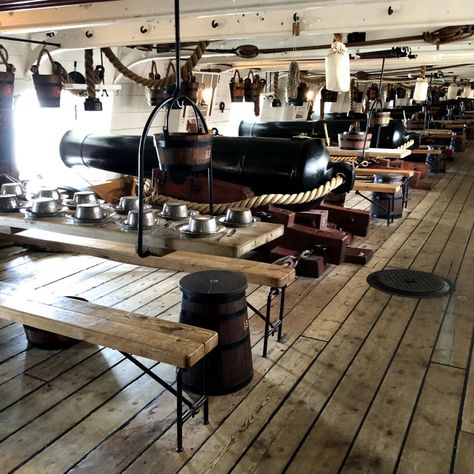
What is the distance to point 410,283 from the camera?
3.98m

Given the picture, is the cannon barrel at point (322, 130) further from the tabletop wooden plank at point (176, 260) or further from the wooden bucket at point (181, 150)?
the wooden bucket at point (181, 150)

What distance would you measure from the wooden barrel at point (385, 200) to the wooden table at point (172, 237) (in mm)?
3810

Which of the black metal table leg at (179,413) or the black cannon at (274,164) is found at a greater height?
the black cannon at (274,164)

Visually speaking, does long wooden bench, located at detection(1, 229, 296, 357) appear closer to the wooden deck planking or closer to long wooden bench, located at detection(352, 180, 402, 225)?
the wooden deck planking

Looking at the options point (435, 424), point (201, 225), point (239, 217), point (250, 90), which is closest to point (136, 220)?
point (201, 225)

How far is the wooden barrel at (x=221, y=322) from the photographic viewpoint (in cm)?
233

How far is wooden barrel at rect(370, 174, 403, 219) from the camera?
20.6 feet

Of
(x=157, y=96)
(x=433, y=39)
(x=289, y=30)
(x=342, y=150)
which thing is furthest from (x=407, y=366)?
(x=342, y=150)

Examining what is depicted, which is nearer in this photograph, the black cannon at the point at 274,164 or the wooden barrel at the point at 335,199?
the black cannon at the point at 274,164

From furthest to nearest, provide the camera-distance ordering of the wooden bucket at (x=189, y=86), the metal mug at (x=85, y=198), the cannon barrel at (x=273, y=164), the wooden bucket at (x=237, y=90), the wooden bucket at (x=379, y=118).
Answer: the wooden bucket at (x=237, y=90) < the wooden bucket at (x=379, y=118) < the wooden bucket at (x=189, y=86) < the cannon barrel at (x=273, y=164) < the metal mug at (x=85, y=198)

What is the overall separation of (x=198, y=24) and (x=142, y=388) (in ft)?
10.00

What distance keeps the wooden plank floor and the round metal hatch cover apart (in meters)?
0.10

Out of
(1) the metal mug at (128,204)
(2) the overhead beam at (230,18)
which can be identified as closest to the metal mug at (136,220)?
(1) the metal mug at (128,204)

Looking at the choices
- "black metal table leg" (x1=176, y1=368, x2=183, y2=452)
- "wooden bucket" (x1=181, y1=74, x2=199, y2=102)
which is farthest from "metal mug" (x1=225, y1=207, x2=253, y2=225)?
"wooden bucket" (x1=181, y1=74, x2=199, y2=102)
